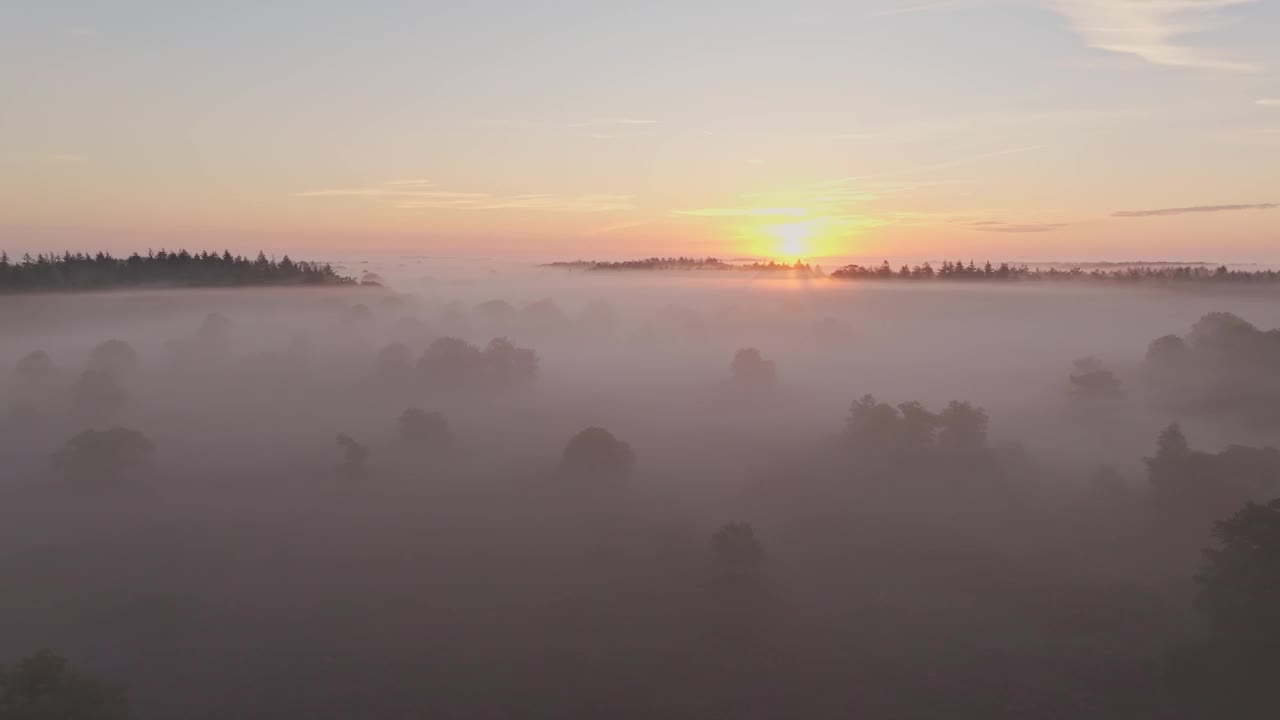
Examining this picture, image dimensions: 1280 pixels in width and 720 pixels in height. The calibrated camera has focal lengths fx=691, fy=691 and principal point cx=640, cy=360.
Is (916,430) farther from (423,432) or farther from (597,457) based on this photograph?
(423,432)

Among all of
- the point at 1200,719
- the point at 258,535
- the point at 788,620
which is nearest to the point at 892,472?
the point at 788,620

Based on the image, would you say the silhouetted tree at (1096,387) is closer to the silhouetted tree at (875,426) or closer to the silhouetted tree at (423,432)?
the silhouetted tree at (875,426)

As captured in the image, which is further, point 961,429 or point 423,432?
point 423,432

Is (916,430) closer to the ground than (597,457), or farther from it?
farther from it

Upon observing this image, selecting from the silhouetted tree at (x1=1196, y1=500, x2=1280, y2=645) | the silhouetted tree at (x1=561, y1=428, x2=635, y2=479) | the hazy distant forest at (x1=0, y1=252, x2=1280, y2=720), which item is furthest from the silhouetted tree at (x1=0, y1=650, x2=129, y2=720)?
the silhouetted tree at (x1=1196, y1=500, x2=1280, y2=645)

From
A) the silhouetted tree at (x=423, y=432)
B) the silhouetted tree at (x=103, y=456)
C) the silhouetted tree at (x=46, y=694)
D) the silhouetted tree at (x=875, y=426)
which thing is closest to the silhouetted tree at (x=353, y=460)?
the silhouetted tree at (x=423, y=432)

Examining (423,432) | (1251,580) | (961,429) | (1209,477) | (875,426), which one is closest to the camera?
(1251,580)

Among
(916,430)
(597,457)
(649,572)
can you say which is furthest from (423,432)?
(916,430)

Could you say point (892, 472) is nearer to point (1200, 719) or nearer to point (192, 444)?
point (1200, 719)
